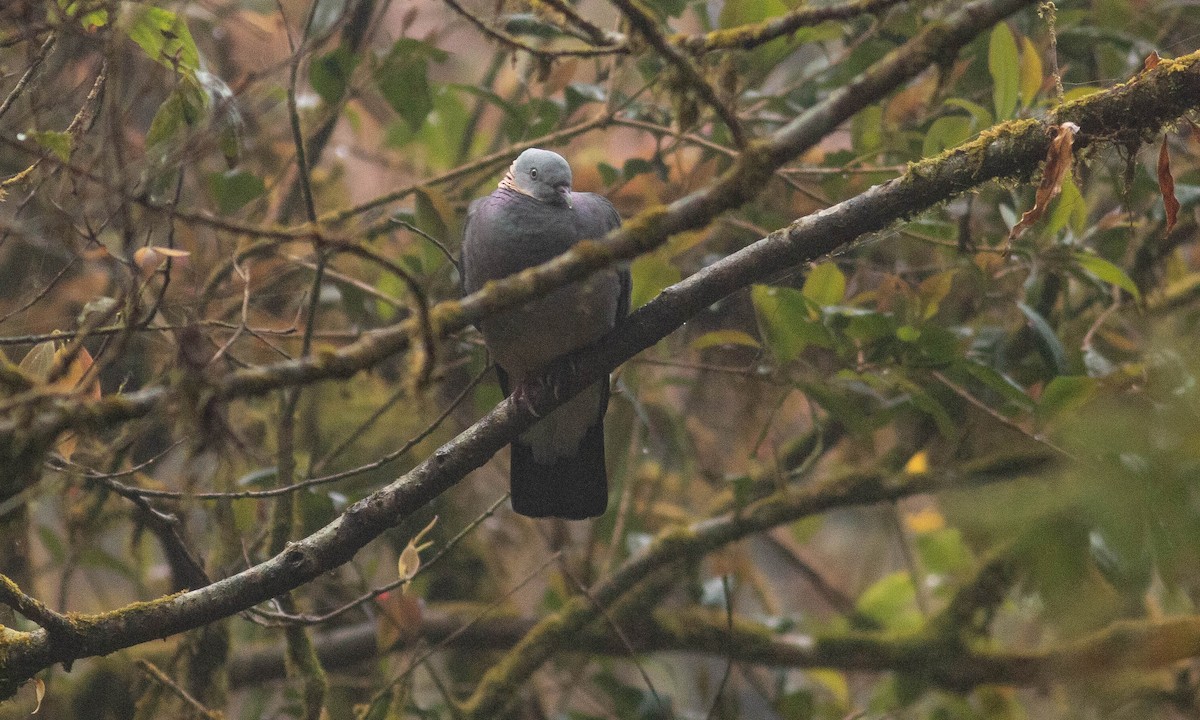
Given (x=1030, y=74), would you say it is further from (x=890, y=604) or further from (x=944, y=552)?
(x=890, y=604)

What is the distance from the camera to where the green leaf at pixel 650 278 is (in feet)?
10.2

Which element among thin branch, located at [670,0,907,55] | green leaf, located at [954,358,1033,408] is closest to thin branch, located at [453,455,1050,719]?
green leaf, located at [954,358,1033,408]

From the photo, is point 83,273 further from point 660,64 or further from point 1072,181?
point 1072,181

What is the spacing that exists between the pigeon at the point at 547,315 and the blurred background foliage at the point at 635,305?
0.67ft

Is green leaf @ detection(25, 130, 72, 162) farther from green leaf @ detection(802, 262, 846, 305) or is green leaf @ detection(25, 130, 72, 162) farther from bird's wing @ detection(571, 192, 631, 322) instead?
green leaf @ detection(802, 262, 846, 305)

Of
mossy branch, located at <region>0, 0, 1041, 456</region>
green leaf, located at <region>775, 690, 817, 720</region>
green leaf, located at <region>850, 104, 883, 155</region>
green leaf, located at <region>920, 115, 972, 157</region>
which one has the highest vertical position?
mossy branch, located at <region>0, 0, 1041, 456</region>

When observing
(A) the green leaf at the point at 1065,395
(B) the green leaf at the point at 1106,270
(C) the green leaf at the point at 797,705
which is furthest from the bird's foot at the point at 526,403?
(C) the green leaf at the point at 797,705

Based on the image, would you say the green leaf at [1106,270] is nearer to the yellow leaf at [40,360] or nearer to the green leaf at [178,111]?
the green leaf at [178,111]

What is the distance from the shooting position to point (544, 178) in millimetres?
3074

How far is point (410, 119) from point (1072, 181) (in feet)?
7.53

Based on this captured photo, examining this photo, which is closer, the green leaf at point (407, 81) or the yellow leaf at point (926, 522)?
the green leaf at point (407, 81)

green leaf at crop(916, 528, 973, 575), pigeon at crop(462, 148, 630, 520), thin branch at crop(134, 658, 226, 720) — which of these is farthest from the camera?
green leaf at crop(916, 528, 973, 575)

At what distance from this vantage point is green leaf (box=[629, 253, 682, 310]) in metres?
3.12

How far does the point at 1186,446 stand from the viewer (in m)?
1.62
